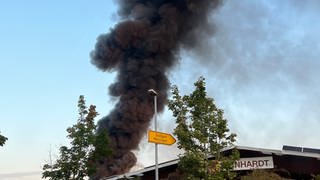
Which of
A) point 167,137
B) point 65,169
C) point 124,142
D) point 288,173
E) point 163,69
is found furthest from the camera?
point 163,69

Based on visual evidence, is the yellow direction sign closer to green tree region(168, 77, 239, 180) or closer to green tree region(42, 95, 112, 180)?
green tree region(168, 77, 239, 180)

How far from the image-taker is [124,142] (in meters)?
41.4

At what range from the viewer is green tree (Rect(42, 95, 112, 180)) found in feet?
94.1

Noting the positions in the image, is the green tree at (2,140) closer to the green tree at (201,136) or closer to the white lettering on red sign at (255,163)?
the green tree at (201,136)

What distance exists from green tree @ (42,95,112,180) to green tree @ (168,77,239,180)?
8318mm

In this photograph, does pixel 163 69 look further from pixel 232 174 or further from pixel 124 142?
pixel 232 174

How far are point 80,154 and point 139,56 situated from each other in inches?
642

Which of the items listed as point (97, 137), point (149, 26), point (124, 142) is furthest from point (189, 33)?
point (97, 137)

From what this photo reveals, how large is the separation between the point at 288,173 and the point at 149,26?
22318 millimetres

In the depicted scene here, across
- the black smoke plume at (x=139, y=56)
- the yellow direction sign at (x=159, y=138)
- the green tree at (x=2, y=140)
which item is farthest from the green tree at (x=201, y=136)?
the black smoke plume at (x=139, y=56)

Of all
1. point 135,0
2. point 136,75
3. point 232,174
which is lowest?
point 232,174

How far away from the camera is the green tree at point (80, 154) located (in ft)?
94.1

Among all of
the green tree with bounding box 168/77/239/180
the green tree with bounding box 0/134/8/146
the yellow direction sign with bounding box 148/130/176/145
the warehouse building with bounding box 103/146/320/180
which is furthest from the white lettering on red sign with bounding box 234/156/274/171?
the green tree with bounding box 0/134/8/146

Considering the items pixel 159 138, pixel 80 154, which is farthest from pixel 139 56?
pixel 159 138
